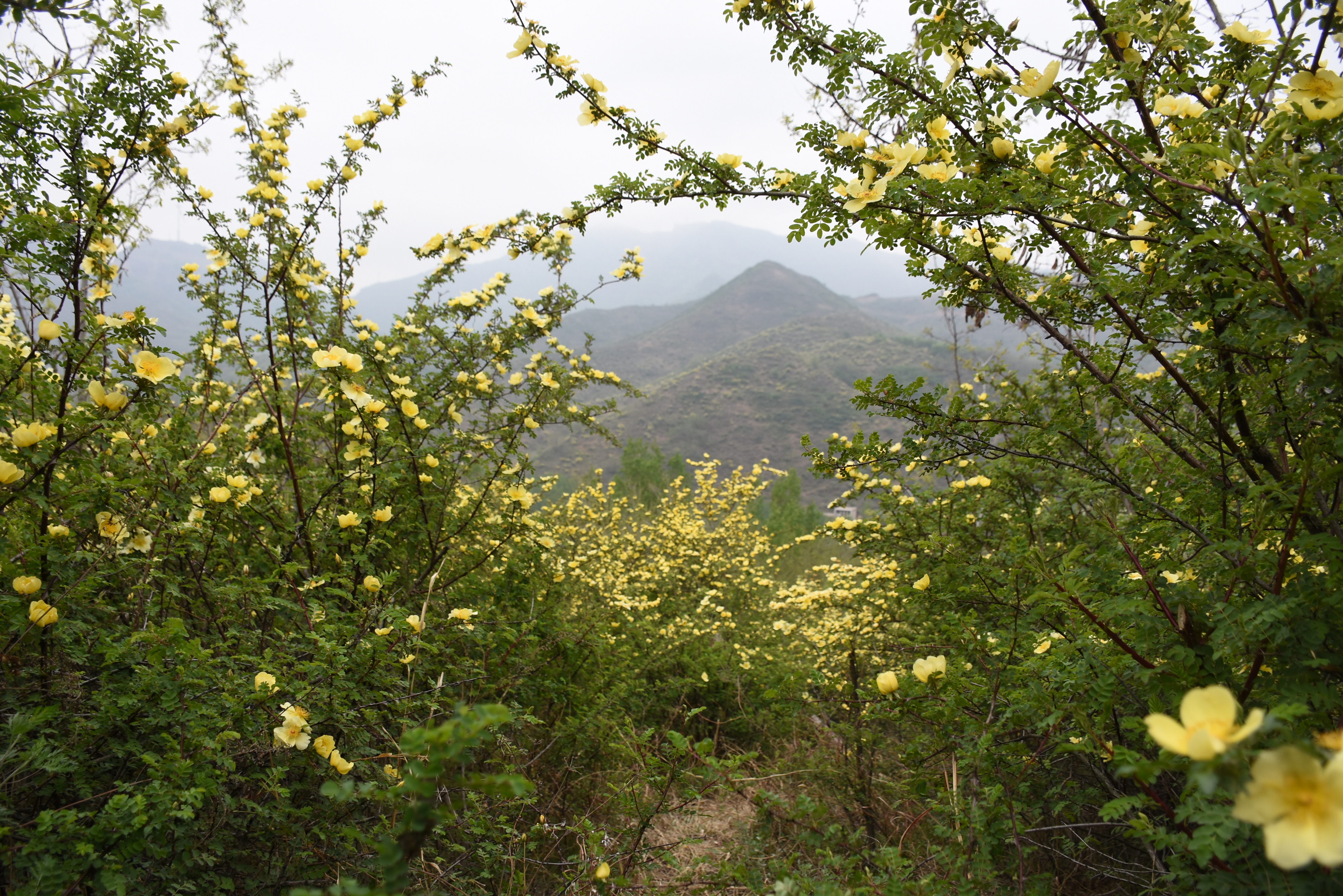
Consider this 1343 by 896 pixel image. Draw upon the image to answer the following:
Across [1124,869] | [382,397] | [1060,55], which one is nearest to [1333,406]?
[1124,869]

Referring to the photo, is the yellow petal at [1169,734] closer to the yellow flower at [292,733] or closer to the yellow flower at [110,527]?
the yellow flower at [292,733]

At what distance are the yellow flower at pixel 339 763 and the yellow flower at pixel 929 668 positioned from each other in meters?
1.40

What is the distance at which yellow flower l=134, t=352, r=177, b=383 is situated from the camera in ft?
4.97

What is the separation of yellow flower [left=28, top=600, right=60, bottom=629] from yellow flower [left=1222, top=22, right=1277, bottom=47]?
119 inches

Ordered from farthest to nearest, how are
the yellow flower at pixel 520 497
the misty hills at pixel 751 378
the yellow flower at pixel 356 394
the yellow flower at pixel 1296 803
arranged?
1. the misty hills at pixel 751 378
2. the yellow flower at pixel 520 497
3. the yellow flower at pixel 356 394
4. the yellow flower at pixel 1296 803

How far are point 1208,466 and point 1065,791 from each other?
1.15 meters

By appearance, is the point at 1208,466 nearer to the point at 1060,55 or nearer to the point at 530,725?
the point at 1060,55

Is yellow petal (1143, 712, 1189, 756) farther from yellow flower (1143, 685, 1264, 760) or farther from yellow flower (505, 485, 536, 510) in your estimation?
yellow flower (505, 485, 536, 510)

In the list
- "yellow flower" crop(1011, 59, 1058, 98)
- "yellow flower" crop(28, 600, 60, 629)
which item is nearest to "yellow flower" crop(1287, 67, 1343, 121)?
"yellow flower" crop(1011, 59, 1058, 98)

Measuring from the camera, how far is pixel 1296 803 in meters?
0.58

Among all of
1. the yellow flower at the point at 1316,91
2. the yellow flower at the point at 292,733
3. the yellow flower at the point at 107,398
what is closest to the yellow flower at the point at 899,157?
the yellow flower at the point at 1316,91

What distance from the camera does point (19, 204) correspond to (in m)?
1.56

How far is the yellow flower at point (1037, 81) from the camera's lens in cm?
132

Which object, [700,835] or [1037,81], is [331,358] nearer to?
[1037,81]
